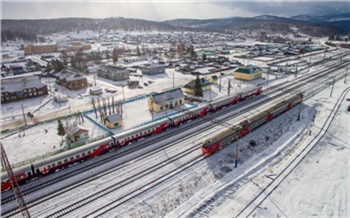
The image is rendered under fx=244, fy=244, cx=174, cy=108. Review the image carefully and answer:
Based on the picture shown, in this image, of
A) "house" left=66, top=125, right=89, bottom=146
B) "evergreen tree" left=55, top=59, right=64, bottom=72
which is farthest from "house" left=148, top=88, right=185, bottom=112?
"evergreen tree" left=55, top=59, right=64, bottom=72

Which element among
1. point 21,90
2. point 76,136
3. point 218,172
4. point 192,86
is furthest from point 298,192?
point 21,90

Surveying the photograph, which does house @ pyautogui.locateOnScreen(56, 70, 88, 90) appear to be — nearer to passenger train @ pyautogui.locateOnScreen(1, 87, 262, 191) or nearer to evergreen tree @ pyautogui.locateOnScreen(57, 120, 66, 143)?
evergreen tree @ pyautogui.locateOnScreen(57, 120, 66, 143)

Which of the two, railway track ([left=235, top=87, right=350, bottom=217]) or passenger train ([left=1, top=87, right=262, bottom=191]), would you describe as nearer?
railway track ([left=235, top=87, right=350, bottom=217])

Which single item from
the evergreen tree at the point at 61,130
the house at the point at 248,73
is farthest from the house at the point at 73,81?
the house at the point at 248,73

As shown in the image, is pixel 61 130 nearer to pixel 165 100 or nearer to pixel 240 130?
pixel 165 100

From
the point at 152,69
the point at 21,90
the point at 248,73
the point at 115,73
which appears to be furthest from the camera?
the point at 152,69
